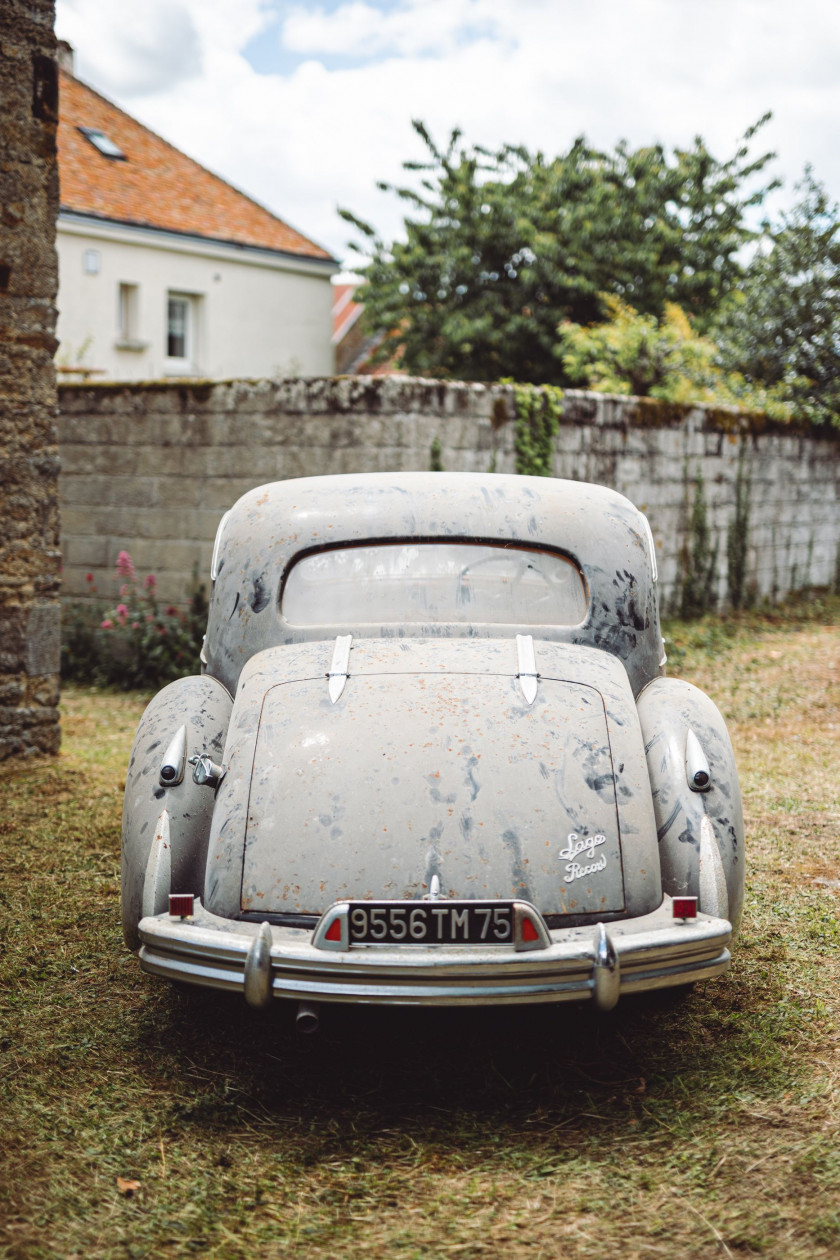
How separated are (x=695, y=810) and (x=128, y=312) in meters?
19.9

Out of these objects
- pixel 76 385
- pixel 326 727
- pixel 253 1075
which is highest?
pixel 76 385

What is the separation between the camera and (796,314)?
14.3 m

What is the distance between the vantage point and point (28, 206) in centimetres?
641

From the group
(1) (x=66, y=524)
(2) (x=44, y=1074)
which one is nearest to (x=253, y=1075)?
(2) (x=44, y=1074)

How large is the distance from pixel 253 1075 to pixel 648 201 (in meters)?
19.0

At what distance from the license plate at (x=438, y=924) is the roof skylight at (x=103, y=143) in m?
21.2

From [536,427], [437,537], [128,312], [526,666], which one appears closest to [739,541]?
[536,427]

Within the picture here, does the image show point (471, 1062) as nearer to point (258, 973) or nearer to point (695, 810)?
point (258, 973)

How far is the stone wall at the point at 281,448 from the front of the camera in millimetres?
8297

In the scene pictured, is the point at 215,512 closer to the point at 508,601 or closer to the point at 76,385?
the point at 76,385

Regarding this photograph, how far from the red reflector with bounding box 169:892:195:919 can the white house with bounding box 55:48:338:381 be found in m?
16.5

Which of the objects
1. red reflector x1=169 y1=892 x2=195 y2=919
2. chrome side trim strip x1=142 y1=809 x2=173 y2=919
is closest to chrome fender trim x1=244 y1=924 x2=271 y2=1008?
red reflector x1=169 y1=892 x2=195 y2=919

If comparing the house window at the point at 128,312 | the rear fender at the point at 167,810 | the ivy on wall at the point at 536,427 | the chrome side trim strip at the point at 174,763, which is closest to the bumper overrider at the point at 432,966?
the rear fender at the point at 167,810

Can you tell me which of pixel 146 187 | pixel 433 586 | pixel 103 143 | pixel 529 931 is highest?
pixel 103 143
